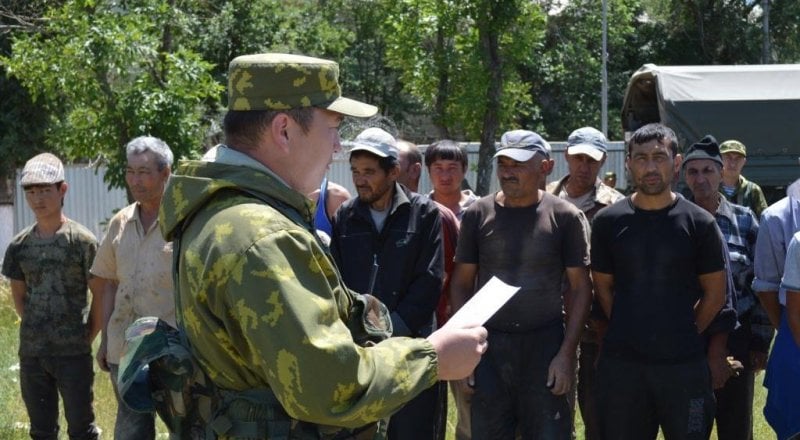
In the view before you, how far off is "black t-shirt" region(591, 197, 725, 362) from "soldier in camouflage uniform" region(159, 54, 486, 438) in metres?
2.62

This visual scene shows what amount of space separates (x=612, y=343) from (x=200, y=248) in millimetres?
3249

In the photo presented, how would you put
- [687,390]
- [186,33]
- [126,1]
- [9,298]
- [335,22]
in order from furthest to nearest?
1. [335,22]
2. [186,33]
3. [126,1]
4. [9,298]
5. [687,390]

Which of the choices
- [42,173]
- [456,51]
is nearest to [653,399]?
[42,173]

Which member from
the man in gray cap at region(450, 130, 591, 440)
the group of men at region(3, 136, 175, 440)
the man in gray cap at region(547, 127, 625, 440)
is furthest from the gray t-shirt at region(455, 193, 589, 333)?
the group of men at region(3, 136, 175, 440)

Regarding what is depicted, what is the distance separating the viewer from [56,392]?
649 cm

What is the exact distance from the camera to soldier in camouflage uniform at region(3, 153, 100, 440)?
20.6 ft

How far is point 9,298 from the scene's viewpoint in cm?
1235

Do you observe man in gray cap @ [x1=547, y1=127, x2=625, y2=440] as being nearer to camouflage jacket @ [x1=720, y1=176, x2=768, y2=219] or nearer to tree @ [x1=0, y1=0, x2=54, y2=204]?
camouflage jacket @ [x1=720, y1=176, x2=768, y2=219]

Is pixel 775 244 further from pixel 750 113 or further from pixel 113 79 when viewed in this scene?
pixel 113 79

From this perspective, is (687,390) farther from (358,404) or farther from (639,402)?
(358,404)

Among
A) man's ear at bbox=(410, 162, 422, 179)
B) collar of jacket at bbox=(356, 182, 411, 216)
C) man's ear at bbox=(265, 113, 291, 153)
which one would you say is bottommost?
collar of jacket at bbox=(356, 182, 411, 216)

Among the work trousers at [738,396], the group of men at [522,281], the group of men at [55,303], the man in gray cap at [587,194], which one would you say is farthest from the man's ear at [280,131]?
the work trousers at [738,396]

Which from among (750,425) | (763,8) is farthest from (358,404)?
(763,8)

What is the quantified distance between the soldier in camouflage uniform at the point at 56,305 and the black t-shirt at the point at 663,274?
126 inches
